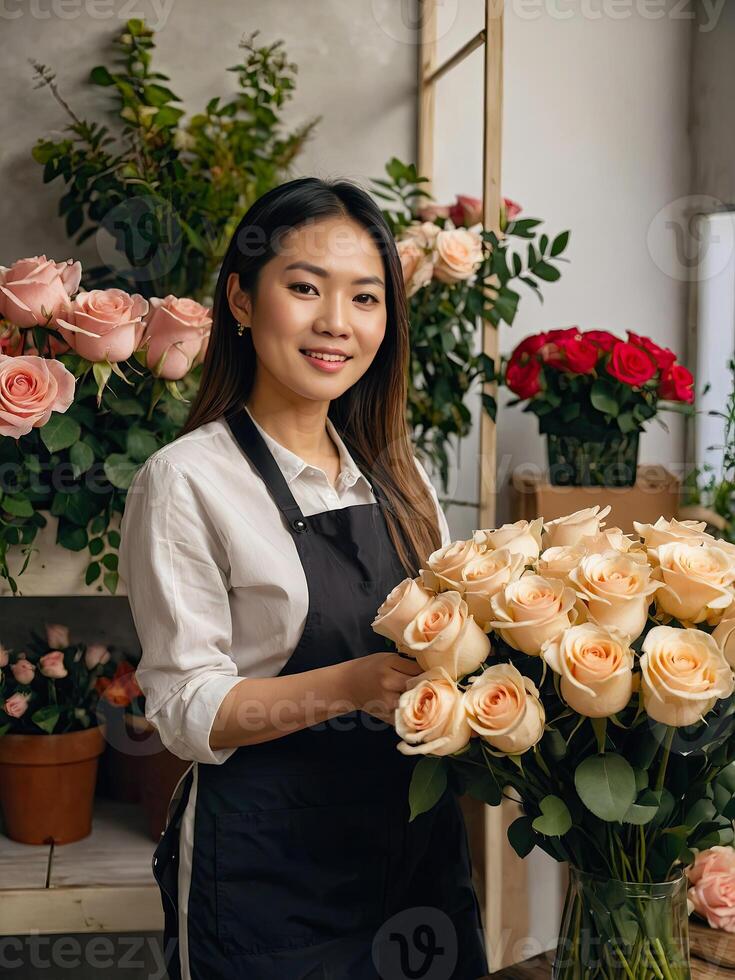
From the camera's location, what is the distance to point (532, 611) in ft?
2.68

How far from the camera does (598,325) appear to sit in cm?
232

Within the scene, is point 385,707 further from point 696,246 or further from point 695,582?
point 696,246

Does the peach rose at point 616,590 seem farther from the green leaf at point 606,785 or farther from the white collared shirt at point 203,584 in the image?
the white collared shirt at point 203,584

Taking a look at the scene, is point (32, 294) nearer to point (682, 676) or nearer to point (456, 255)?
point (456, 255)

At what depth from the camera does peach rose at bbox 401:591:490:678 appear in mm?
844

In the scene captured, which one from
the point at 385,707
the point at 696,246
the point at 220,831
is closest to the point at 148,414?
the point at 220,831

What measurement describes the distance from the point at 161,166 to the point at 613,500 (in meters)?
1.10

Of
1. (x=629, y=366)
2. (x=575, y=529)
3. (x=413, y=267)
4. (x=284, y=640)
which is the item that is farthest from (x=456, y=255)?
(x=575, y=529)

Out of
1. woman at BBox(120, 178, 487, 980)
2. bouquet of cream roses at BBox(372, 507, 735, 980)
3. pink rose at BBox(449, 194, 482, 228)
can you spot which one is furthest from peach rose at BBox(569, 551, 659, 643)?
pink rose at BBox(449, 194, 482, 228)

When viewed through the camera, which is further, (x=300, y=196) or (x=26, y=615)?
(x=26, y=615)

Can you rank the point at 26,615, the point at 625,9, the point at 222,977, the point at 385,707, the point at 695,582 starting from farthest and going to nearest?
the point at 625,9, the point at 26,615, the point at 222,977, the point at 385,707, the point at 695,582

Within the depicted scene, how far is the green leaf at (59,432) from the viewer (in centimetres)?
153

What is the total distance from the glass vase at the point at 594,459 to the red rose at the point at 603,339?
161 mm

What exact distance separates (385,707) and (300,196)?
0.67 m
